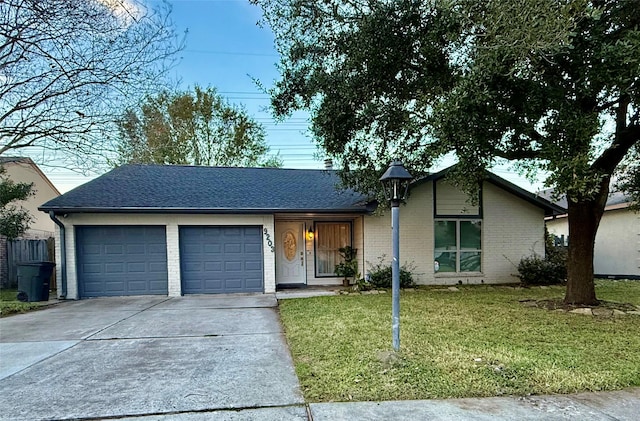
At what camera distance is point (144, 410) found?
3.36 metres

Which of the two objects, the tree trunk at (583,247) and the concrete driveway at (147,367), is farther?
the tree trunk at (583,247)

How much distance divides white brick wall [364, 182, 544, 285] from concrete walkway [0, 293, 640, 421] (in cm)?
526

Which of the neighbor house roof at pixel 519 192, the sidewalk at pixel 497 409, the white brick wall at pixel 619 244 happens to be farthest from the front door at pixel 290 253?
the white brick wall at pixel 619 244

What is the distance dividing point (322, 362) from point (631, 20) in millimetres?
6701

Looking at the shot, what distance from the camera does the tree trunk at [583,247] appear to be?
766 centimetres

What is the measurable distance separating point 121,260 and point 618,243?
1633 cm

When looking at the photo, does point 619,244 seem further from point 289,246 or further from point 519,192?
point 289,246

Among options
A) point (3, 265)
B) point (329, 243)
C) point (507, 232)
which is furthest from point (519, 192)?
point (3, 265)

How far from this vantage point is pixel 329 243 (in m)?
12.0

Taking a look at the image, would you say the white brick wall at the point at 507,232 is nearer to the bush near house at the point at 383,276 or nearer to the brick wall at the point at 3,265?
the bush near house at the point at 383,276

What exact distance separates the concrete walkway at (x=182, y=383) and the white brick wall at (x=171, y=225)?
325cm

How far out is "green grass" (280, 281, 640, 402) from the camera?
379 centimetres

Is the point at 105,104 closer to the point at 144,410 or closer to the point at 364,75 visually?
the point at 364,75

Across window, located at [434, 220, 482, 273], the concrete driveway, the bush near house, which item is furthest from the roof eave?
the concrete driveway
